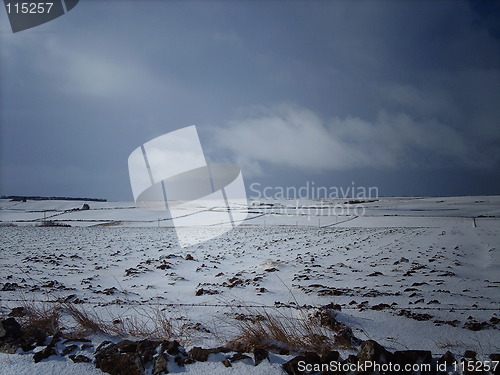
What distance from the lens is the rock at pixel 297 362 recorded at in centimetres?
255

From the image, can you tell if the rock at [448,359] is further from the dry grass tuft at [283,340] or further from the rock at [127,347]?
the rock at [127,347]

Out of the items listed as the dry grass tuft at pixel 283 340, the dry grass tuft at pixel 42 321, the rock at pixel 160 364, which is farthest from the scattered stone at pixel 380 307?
the dry grass tuft at pixel 42 321

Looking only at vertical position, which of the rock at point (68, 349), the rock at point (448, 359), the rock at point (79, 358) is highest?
the rock at point (68, 349)

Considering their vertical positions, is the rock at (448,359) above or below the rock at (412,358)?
below

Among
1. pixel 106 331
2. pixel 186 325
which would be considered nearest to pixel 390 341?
pixel 186 325

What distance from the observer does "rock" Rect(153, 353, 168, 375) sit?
2588 mm

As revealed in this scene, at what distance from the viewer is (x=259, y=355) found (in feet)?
8.93

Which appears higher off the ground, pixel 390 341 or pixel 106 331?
pixel 106 331

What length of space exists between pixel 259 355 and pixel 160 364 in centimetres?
88

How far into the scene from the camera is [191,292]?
5.94 m

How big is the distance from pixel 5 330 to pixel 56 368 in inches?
33.0

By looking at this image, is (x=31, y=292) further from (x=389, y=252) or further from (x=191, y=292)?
(x=389, y=252)

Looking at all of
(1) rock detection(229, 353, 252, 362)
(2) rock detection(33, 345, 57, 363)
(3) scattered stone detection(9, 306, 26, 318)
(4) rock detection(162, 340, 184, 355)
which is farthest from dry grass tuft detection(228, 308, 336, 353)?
(3) scattered stone detection(9, 306, 26, 318)

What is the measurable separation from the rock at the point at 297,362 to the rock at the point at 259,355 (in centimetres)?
21
